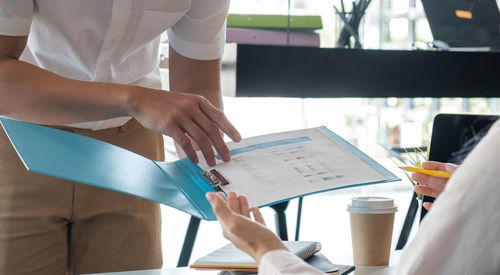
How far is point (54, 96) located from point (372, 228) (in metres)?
0.55

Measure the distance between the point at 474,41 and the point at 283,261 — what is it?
50.5 inches

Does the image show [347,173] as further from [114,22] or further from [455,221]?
[114,22]

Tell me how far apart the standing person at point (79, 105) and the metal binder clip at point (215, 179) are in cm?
8

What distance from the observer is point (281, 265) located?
0.69 m


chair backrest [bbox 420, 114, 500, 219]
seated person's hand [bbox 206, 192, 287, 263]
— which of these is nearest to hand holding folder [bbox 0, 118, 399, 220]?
seated person's hand [bbox 206, 192, 287, 263]

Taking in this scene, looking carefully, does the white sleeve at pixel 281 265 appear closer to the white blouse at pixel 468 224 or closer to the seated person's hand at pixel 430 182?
the white blouse at pixel 468 224

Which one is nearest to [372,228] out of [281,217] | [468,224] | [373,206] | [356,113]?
[373,206]

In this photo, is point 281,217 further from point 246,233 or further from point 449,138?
point 246,233

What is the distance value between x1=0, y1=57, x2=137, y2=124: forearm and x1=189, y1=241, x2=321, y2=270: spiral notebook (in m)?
0.27

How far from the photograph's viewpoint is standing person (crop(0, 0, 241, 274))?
42.0 inches

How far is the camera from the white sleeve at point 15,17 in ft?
3.55

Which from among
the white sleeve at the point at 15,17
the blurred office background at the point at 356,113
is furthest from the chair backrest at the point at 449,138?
the blurred office background at the point at 356,113

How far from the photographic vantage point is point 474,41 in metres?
1.77

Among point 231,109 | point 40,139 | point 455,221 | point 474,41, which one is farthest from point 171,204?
point 231,109
